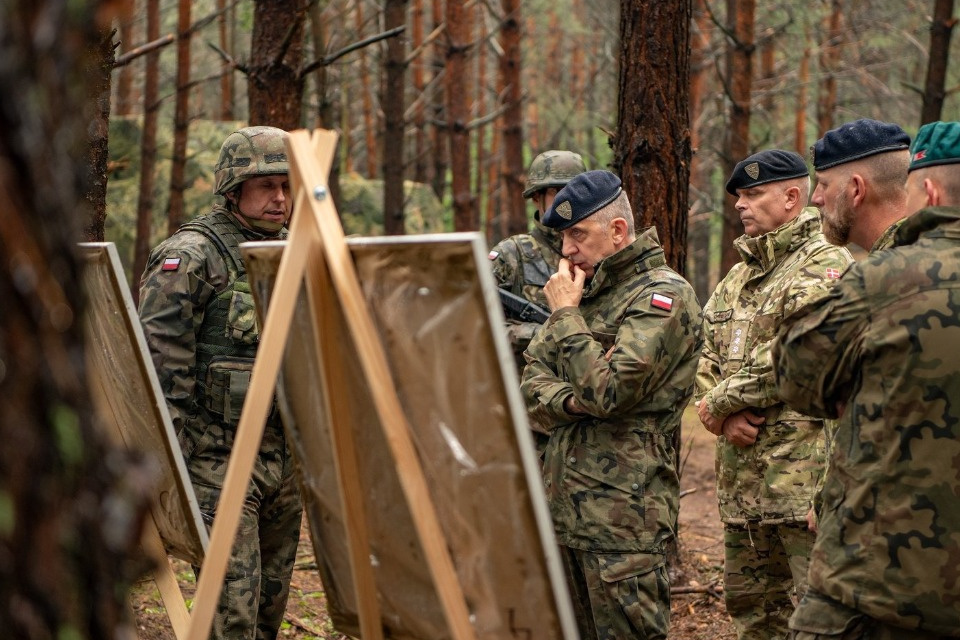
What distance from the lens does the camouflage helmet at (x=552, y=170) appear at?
247 inches

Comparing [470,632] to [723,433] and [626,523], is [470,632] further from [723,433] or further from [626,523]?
[723,433]

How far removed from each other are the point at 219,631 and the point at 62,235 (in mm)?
2675

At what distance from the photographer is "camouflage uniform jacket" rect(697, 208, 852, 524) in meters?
4.36

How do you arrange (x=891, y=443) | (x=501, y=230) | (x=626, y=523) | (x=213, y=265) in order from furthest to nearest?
(x=501, y=230), (x=213, y=265), (x=626, y=523), (x=891, y=443)

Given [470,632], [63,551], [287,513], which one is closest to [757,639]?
[287,513]

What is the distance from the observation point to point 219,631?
395 cm

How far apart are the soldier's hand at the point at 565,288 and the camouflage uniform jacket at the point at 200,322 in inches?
44.5

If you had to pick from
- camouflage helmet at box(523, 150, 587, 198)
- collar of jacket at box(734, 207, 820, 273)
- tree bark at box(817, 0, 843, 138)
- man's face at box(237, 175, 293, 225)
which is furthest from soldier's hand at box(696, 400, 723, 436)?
tree bark at box(817, 0, 843, 138)

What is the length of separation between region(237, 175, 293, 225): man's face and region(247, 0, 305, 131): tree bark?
233 centimetres

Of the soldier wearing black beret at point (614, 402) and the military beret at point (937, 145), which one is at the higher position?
the military beret at point (937, 145)

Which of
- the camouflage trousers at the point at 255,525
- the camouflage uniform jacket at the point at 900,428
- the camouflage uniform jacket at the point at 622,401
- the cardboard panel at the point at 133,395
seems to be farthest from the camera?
the camouflage trousers at the point at 255,525

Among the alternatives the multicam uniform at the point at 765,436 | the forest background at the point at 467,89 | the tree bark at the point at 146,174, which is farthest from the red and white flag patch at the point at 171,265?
the tree bark at the point at 146,174

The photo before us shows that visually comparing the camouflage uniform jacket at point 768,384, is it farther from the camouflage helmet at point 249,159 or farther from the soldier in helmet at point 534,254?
the camouflage helmet at point 249,159

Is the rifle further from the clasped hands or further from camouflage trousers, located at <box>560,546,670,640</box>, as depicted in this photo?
camouflage trousers, located at <box>560,546,670,640</box>
